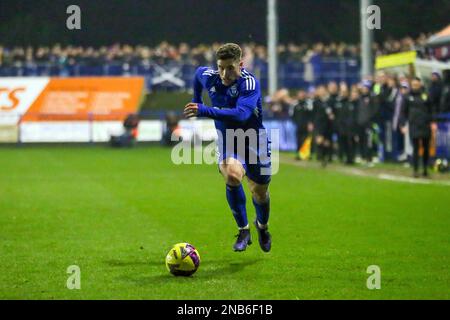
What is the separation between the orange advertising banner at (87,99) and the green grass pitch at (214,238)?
1802 centimetres

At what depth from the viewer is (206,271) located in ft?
33.1

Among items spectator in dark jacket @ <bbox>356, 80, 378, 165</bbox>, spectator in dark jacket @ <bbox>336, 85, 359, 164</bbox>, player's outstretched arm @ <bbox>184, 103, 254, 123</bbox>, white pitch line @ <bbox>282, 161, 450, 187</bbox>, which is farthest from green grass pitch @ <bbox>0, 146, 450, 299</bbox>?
spectator in dark jacket @ <bbox>336, 85, 359, 164</bbox>

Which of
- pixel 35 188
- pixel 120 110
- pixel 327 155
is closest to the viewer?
pixel 35 188

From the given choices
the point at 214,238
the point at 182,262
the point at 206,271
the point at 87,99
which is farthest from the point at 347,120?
the point at 182,262

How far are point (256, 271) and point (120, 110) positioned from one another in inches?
1328

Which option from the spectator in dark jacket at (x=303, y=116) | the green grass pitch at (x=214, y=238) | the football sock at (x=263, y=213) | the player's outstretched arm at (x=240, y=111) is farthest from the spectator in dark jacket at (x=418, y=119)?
the player's outstretched arm at (x=240, y=111)

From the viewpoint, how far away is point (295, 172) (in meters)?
25.6

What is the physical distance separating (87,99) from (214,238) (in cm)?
3153

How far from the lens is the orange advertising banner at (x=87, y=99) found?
137 feet

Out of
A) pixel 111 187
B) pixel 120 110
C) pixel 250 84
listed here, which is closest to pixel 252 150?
pixel 250 84

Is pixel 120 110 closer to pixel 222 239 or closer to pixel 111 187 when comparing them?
pixel 111 187

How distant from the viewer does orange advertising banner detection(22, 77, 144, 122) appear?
137ft

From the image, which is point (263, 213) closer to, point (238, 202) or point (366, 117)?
point (238, 202)

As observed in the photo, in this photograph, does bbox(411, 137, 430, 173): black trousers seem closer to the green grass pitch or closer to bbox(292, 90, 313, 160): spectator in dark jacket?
the green grass pitch
